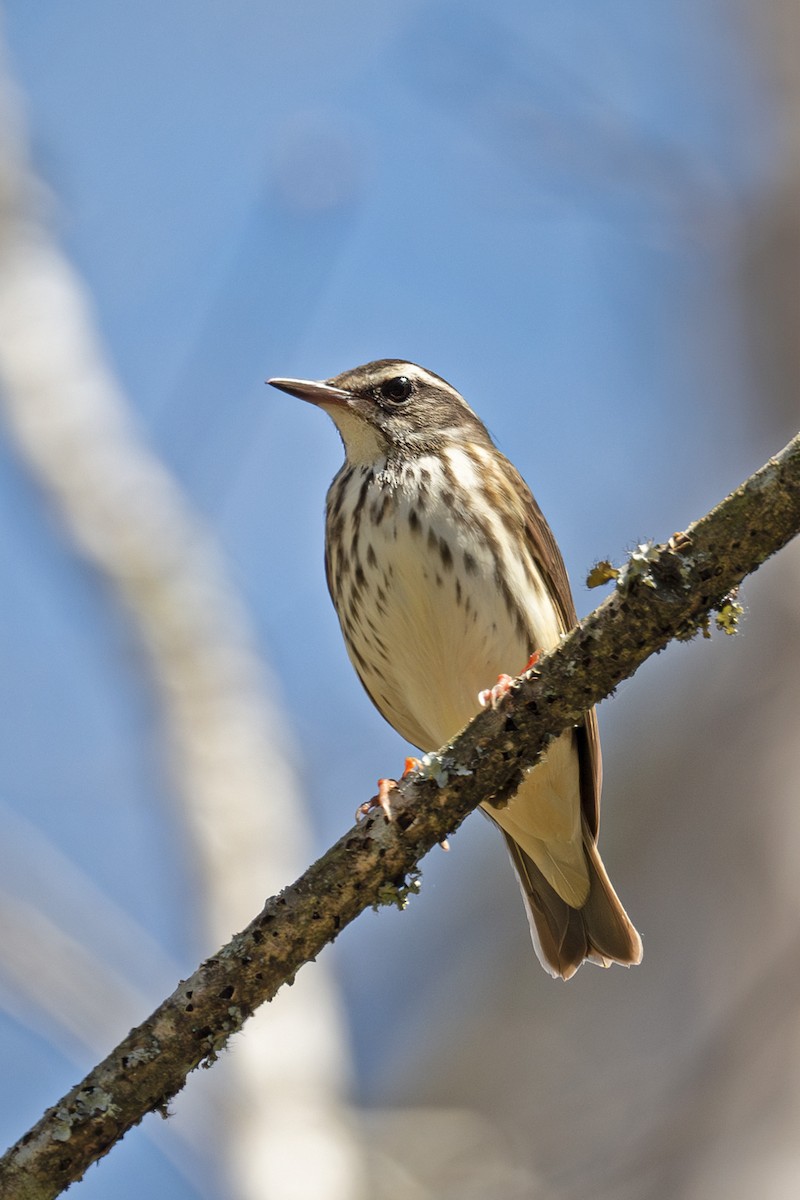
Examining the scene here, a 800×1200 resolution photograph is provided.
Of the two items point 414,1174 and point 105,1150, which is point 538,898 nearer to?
point 414,1174

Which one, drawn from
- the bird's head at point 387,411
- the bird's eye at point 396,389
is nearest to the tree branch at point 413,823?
the bird's head at point 387,411

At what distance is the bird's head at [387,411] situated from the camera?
5926 millimetres

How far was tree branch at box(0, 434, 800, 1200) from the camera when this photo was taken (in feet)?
11.2

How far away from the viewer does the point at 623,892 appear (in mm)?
9016

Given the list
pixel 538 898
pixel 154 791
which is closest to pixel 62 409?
pixel 154 791

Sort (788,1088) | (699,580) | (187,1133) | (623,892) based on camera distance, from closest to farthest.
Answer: (699,580) → (788,1088) → (187,1133) → (623,892)

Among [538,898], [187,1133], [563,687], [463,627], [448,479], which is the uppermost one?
[448,479]

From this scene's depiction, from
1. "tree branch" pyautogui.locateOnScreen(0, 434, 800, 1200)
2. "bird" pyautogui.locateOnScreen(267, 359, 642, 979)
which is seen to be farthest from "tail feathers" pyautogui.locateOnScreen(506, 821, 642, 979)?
"tree branch" pyautogui.locateOnScreen(0, 434, 800, 1200)

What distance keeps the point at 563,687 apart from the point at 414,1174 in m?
4.26

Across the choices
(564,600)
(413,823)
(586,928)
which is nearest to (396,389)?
(564,600)

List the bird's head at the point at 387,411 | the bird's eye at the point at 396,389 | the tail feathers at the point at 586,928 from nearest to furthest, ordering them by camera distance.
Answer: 1. the tail feathers at the point at 586,928
2. the bird's head at the point at 387,411
3. the bird's eye at the point at 396,389

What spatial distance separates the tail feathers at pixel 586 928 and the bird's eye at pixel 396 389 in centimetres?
201

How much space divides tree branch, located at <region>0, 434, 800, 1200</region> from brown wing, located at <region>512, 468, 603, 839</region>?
1.79m

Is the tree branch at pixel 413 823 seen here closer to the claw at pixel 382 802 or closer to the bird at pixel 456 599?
the claw at pixel 382 802
